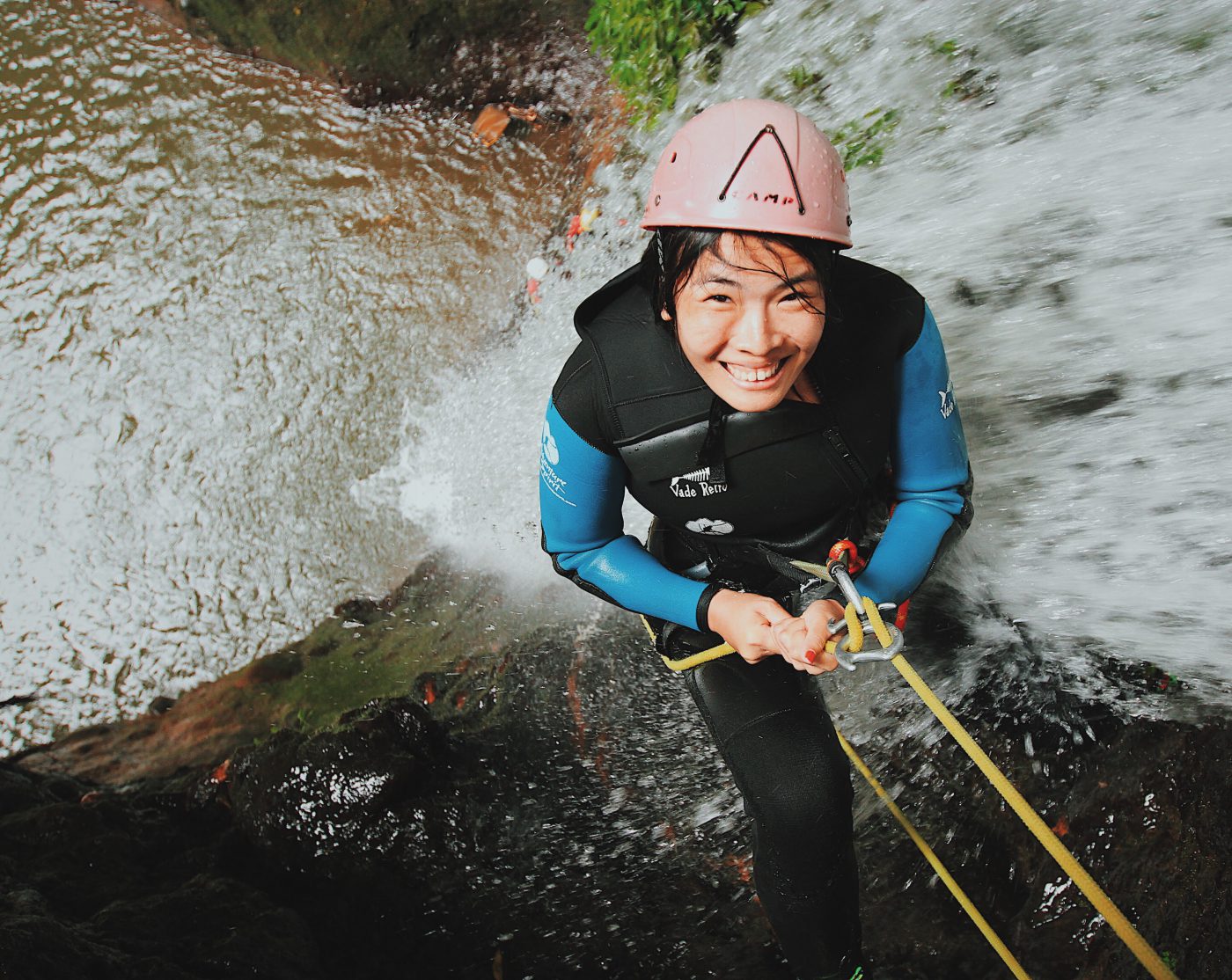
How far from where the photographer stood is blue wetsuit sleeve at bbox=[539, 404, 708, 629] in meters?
2.05

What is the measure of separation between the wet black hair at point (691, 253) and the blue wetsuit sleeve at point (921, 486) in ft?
1.44

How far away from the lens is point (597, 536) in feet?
7.29

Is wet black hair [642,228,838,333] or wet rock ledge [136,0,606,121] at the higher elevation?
wet rock ledge [136,0,606,121]

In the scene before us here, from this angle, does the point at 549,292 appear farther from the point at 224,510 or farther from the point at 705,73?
the point at 224,510

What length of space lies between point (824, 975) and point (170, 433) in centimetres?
482

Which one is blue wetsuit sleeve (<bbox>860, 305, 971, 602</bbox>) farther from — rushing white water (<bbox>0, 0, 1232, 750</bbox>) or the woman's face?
rushing white water (<bbox>0, 0, 1232, 750</bbox>)

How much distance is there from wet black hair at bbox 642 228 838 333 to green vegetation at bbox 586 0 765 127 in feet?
11.3

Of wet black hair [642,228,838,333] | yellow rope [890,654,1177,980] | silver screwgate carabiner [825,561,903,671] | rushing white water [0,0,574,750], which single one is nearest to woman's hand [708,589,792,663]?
silver screwgate carabiner [825,561,903,671]

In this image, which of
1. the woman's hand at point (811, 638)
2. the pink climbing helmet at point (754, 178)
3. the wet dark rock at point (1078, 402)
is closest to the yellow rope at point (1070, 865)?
the woman's hand at point (811, 638)

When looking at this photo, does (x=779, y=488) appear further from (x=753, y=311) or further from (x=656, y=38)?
(x=656, y=38)

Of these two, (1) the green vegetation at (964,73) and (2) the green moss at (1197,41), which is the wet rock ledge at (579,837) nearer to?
(2) the green moss at (1197,41)

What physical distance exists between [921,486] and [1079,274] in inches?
46.6

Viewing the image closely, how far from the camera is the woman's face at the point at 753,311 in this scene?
5.31 feet

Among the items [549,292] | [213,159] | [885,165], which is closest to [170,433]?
[213,159]
